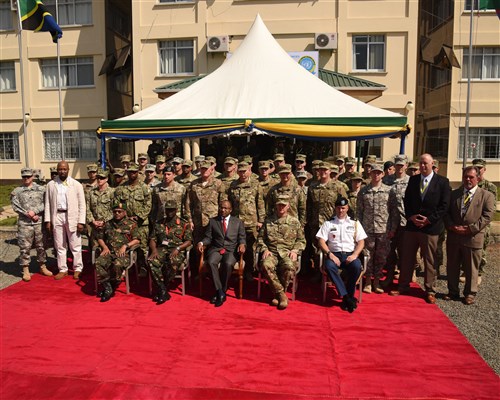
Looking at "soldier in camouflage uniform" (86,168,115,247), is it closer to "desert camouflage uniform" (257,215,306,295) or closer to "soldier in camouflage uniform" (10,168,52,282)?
"soldier in camouflage uniform" (10,168,52,282)

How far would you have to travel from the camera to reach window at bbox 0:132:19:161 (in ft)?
65.0

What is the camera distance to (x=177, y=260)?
18.7 feet

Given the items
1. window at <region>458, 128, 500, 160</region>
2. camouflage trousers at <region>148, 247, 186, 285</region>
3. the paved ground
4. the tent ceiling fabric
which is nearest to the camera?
the paved ground

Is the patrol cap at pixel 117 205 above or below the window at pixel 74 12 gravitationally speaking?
below

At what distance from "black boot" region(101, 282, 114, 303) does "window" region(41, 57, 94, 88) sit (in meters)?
15.9

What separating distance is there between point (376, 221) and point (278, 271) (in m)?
1.50

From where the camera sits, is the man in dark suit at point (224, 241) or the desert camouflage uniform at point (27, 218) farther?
the desert camouflage uniform at point (27, 218)

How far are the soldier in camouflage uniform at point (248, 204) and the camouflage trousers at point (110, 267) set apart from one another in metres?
1.72

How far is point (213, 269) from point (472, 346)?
3071mm

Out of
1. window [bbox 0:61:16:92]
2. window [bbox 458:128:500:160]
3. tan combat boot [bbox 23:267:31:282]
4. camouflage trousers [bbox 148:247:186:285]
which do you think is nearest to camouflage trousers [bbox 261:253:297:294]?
camouflage trousers [bbox 148:247:186:285]

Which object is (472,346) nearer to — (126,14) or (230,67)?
(230,67)

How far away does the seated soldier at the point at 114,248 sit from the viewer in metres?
5.79

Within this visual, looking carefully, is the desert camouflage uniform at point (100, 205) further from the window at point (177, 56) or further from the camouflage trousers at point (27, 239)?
the window at point (177, 56)

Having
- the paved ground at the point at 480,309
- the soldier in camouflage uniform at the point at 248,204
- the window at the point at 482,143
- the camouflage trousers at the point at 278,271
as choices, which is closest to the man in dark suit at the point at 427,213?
the paved ground at the point at 480,309
